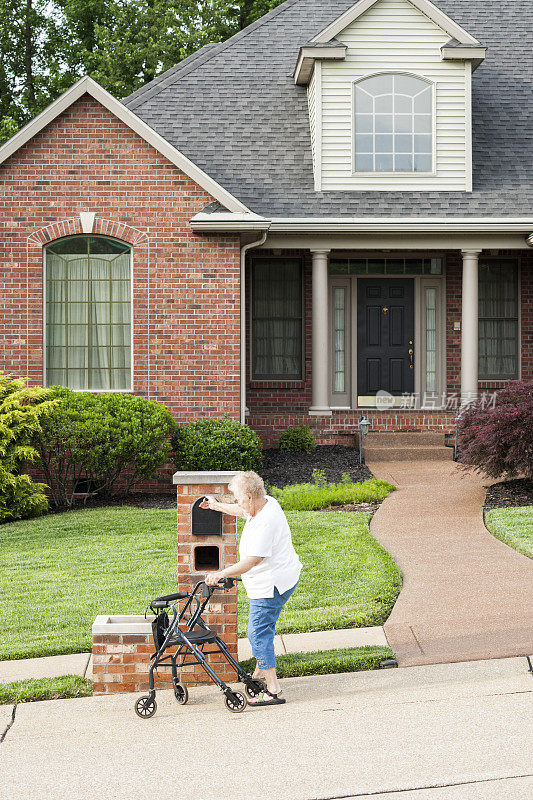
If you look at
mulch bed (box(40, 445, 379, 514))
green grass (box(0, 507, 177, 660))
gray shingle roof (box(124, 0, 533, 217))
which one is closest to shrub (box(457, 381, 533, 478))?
mulch bed (box(40, 445, 379, 514))

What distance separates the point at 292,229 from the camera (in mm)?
14055

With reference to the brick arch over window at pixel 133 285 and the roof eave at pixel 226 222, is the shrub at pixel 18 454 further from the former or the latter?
the roof eave at pixel 226 222

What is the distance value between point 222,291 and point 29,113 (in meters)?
17.3

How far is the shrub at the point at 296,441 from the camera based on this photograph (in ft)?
47.1

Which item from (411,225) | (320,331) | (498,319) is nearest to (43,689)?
(320,331)

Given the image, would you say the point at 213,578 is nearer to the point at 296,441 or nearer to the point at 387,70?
the point at 296,441

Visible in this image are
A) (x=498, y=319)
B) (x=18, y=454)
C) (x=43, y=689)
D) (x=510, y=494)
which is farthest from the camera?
(x=498, y=319)

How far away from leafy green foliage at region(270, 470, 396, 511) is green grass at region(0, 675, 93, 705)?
17.8 feet

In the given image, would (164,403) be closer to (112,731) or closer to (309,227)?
(309,227)

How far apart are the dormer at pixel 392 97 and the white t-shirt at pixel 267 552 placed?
10.5 metres

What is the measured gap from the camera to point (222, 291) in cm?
1284

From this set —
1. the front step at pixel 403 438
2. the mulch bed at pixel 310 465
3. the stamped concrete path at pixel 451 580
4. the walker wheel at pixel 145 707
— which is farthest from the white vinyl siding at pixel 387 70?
the walker wheel at pixel 145 707

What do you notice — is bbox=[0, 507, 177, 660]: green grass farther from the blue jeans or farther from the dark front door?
the dark front door

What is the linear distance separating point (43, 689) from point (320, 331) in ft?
31.7
